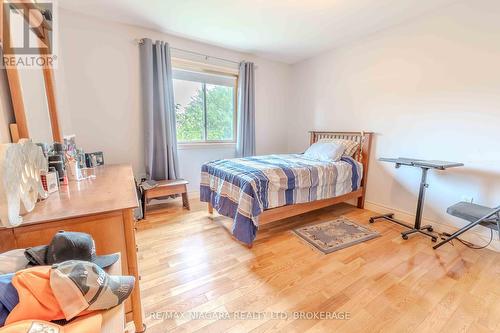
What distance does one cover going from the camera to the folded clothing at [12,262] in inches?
26.1

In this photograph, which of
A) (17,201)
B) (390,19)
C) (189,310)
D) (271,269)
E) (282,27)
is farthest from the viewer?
(282,27)

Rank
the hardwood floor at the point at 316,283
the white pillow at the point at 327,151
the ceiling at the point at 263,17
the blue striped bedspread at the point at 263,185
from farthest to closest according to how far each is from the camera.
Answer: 1. the white pillow at the point at 327,151
2. the ceiling at the point at 263,17
3. the blue striped bedspread at the point at 263,185
4. the hardwood floor at the point at 316,283

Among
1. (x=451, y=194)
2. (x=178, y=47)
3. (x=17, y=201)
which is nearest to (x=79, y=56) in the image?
(x=178, y=47)

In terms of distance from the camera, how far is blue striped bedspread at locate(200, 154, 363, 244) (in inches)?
79.6

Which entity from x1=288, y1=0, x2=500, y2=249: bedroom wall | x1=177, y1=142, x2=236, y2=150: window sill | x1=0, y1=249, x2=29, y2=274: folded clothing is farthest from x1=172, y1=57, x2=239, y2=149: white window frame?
x1=0, y1=249, x2=29, y2=274: folded clothing

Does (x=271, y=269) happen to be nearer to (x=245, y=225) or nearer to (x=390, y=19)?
(x=245, y=225)

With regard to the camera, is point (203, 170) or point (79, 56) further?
point (203, 170)

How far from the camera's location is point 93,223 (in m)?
0.99

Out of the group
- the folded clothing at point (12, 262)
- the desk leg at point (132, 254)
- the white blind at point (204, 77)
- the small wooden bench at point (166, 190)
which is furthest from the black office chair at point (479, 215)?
the white blind at point (204, 77)

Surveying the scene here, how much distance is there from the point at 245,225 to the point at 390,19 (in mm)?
2803

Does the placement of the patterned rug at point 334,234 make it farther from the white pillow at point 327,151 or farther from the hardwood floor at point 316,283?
the white pillow at point 327,151

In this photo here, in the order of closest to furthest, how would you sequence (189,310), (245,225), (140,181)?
(189,310)
(245,225)
(140,181)

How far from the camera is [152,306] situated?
139cm

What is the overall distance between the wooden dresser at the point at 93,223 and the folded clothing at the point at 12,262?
7.9 inches
